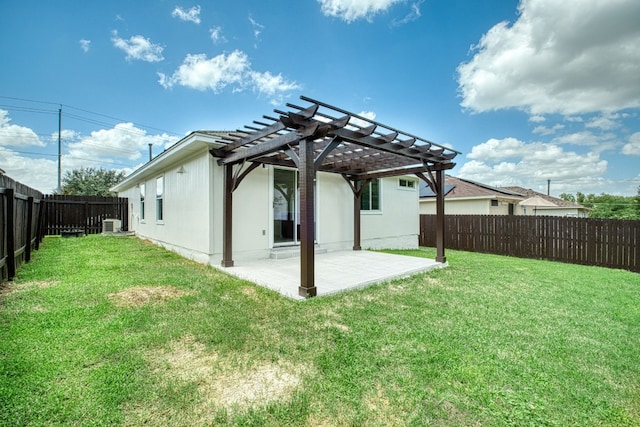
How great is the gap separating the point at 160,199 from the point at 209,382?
9442mm

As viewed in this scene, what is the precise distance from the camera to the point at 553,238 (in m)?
8.87

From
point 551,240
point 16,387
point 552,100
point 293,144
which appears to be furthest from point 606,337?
point 552,100

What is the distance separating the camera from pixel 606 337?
3006 millimetres

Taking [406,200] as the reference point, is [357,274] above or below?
below

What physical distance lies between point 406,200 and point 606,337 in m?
8.87

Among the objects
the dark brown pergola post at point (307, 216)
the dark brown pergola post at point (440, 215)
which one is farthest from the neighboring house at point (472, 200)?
the dark brown pergola post at point (307, 216)

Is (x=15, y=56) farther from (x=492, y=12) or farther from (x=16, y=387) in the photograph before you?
(x=492, y=12)

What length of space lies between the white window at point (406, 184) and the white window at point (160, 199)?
896cm

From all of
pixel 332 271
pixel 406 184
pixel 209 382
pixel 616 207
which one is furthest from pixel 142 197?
pixel 616 207

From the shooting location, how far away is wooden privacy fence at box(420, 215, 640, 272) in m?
7.52

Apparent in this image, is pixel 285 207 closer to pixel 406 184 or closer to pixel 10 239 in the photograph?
pixel 10 239

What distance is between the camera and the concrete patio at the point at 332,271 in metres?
4.70

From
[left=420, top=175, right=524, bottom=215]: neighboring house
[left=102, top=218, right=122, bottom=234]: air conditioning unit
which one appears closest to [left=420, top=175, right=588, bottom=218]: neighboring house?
[left=420, top=175, right=524, bottom=215]: neighboring house

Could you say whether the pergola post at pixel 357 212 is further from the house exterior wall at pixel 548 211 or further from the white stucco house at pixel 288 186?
the house exterior wall at pixel 548 211
